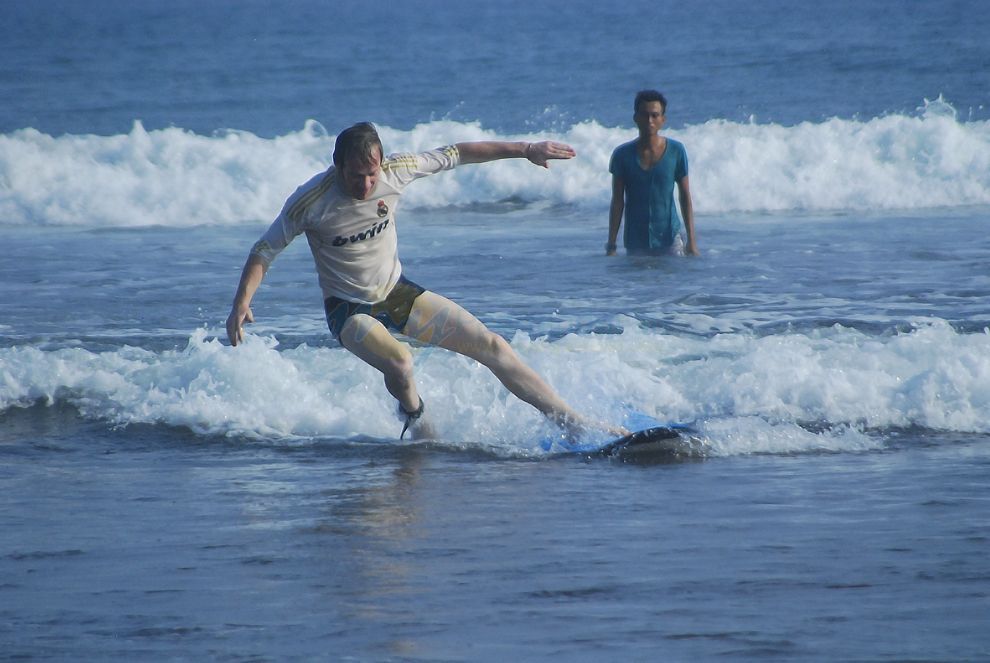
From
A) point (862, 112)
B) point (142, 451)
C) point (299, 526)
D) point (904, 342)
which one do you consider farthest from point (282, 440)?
point (862, 112)

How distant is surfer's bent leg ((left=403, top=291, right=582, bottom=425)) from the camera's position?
6754 millimetres

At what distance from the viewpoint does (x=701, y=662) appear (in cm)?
388

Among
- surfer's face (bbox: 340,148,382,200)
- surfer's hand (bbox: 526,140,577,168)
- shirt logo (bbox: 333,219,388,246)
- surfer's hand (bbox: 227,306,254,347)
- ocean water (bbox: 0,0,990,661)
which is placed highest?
surfer's hand (bbox: 526,140,577,168)

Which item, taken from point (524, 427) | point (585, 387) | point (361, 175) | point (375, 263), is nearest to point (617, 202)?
point (585, 387)

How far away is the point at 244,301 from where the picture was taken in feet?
20.3

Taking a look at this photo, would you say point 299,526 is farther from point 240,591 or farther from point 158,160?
point 158,160

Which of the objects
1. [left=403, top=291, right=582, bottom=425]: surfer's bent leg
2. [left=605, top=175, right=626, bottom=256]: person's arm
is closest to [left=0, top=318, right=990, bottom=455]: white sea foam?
[left=403, top=291, right=582, bottom=425]: surfer's bent leg

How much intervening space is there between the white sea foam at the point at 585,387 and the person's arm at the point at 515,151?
4.97ft

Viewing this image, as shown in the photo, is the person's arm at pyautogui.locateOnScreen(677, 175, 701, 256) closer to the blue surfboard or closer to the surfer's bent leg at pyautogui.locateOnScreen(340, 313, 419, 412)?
the blue surfboard

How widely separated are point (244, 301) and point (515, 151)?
1428 mm

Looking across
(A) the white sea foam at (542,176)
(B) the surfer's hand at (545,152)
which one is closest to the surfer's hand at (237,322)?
(B) the surfer's hand at (545,152)

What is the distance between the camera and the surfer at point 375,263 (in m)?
6.25

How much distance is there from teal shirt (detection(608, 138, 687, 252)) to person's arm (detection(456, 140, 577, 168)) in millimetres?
4244

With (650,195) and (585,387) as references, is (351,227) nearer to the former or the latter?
(585,387)
